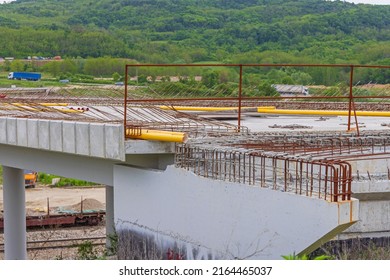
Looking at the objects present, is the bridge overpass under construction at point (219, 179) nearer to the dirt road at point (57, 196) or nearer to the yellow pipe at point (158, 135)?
the yellow pipe at point (158, 135)

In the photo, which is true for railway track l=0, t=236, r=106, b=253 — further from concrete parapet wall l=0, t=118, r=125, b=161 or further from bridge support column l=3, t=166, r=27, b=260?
concrete parapet wall l=0, t=118, r=125, b=161

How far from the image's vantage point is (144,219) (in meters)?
15.2

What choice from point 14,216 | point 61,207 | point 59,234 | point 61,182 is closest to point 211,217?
point 14,216

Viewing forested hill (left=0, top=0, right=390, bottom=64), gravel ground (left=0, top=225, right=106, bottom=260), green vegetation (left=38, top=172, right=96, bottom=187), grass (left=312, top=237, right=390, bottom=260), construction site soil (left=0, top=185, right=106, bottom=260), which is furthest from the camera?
forested hill (left=0, top=0, right=390, bottom=64)

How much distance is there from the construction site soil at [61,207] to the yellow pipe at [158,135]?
8.61m

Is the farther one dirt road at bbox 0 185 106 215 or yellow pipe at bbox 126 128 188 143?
dirt road at bbox 0 185 106 215

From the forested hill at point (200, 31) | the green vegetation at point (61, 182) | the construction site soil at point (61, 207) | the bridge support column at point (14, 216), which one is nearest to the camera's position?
the bridge support column at point (14, 216)

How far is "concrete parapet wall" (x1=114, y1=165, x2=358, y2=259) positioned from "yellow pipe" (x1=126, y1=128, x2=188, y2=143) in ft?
1.74

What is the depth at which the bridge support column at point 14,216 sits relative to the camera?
23.2m

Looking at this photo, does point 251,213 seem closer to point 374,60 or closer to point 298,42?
point 374,60

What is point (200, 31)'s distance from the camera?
376 ft

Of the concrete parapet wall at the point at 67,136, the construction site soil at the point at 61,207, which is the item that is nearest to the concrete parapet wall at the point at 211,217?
the concrete parapet wall at the point at 67,136

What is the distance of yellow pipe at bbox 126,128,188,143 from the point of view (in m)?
14.3

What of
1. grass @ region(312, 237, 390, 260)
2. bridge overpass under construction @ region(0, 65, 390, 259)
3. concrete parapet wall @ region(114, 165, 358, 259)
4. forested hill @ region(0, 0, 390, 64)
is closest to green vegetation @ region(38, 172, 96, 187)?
forested hill @ region(0, 0, 390, 64)
